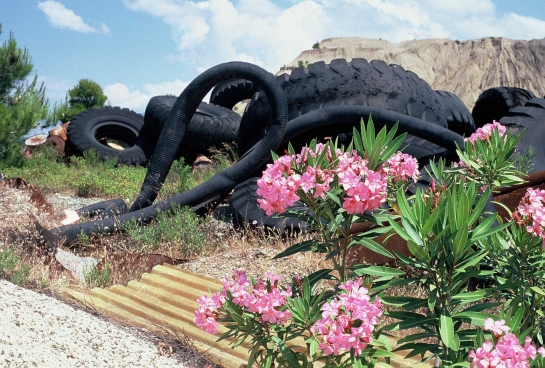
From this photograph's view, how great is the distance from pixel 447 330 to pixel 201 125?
10.9m

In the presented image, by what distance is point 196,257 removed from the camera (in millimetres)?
5402

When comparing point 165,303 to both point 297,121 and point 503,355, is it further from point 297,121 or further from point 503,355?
point 503,355

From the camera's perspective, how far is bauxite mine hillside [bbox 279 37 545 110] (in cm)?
3256

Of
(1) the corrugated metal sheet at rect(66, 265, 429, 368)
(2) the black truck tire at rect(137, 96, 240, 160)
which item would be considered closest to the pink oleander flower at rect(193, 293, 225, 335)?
(1) the corrugated metal sheet at rect(66, 265, 429, 368)

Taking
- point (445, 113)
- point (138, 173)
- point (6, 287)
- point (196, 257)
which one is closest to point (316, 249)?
point (6, 287)

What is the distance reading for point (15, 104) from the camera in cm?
1445

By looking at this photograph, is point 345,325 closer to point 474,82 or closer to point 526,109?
point 526,109

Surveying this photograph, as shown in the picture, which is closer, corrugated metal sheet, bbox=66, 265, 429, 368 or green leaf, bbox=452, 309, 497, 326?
green leaf, bbox=452, 309, 497, 326

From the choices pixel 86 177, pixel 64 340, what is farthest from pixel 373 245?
pixel 86 177

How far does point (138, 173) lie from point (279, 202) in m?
9.81

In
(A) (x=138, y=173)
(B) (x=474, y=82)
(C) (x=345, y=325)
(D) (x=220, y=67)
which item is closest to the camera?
(C) (x=345, y=325)

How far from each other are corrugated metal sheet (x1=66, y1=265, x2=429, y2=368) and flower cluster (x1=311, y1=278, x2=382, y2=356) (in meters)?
1.58

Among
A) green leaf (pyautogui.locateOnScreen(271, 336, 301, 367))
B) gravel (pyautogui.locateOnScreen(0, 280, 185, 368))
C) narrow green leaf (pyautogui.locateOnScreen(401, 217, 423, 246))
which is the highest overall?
narrow green leaf (pyautogui.locateOnScreen(401, 217, 423, 246))

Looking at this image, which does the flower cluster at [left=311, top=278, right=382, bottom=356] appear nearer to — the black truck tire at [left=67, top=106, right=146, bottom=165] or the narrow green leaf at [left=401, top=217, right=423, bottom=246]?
the narrow green leaf at [left=401, top=217, right=423, bottom=246]
